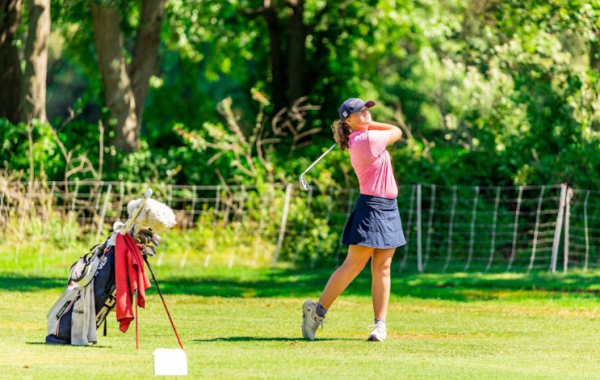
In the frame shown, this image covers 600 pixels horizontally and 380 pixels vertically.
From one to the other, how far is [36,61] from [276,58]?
7.78 m

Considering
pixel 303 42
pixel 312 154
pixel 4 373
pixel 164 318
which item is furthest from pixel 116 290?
pixel 303 42

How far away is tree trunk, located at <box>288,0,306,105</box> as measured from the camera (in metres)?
25.5

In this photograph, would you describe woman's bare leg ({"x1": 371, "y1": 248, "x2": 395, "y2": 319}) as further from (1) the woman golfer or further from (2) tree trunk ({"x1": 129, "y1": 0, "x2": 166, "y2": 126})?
(2) tree trunk ({"x1": 129, "y1": 0, "x2": 166, "y2": 126})

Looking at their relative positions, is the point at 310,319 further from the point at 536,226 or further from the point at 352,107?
the point at 536,226

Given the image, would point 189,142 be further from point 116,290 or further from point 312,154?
point 116,290

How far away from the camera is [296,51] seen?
25.6 metres

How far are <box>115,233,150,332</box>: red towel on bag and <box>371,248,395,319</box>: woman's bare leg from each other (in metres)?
1.83

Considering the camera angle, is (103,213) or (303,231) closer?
(103,213)

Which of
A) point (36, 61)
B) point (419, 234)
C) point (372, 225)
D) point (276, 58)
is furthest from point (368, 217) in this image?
point (276, 58)

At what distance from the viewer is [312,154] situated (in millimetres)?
21469

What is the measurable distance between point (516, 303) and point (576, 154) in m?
6.17

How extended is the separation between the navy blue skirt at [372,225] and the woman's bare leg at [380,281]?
0.13 m

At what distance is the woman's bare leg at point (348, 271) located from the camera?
887cm

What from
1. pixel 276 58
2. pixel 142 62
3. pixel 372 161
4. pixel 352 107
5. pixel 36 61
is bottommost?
pixel 372 161
